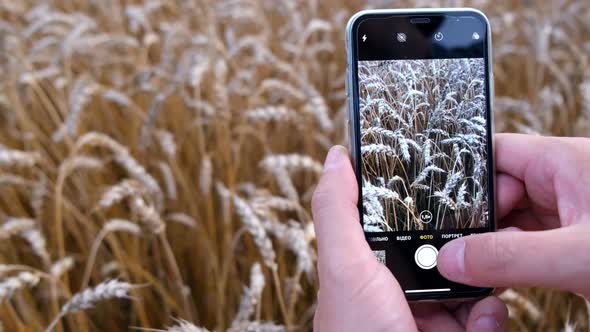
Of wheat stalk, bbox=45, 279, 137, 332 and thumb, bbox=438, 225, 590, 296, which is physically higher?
thumb, bbox=438, 225, 590, 296

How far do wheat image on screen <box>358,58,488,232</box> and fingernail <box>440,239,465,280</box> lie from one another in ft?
0.36

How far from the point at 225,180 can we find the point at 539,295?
2.03ft

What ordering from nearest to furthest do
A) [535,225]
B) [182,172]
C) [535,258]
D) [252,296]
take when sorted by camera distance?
[535,258] < [252,296] < [535,225] < [182,172]

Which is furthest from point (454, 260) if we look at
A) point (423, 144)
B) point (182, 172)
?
point (182, 172)

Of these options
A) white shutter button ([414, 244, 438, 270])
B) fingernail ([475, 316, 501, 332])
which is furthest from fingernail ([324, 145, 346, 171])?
fingernail ([475, 316, 501, 332])

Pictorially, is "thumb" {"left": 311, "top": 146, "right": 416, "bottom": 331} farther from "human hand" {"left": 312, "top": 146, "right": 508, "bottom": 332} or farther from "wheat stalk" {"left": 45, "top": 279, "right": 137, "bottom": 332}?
"wheat stalk" {"left": 45, "top": 279, "right": 137, "bottom": 332}

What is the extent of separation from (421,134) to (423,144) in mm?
13

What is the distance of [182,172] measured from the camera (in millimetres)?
1277

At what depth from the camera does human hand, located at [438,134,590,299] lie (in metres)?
0.57

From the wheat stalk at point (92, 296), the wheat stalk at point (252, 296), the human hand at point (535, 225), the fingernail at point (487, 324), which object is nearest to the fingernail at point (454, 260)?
the human hand at point (535, 225)

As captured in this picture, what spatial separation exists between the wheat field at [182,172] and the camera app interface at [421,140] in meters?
0.12

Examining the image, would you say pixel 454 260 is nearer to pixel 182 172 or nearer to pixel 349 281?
pixel 349 281

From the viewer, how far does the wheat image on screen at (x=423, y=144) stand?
2.49 feet

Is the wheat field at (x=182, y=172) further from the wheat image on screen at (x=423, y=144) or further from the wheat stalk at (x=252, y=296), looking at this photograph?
the wheat image on screen at (x=423, y=144)
